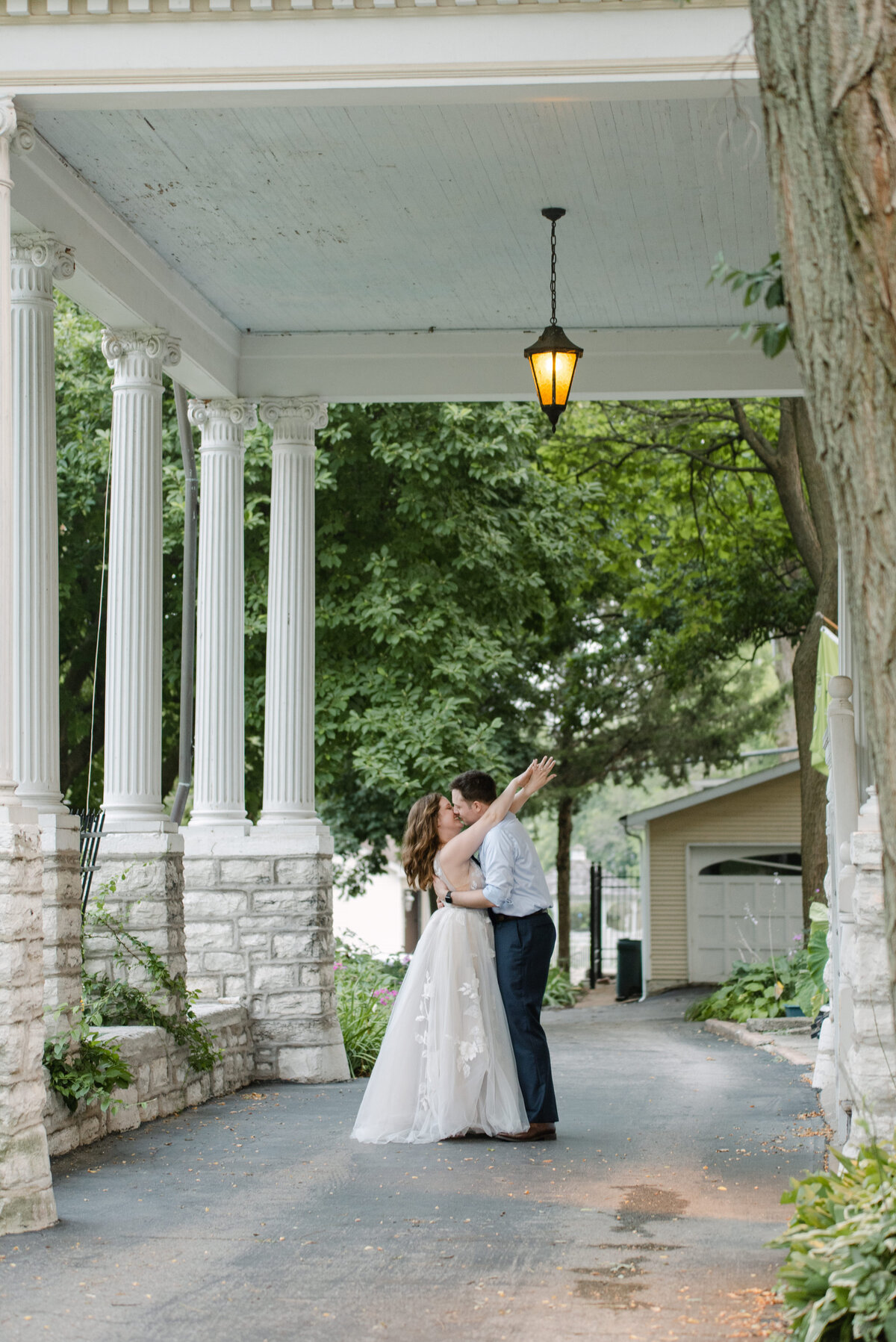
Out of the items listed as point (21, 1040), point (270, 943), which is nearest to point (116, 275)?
point (270, 943)

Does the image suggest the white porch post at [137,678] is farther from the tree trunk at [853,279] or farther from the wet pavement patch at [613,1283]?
the tree trunk at [853,279]

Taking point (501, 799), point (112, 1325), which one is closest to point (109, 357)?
point (501, 799)

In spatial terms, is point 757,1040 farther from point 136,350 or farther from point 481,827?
point 136,350

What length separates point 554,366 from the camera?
7.88 m

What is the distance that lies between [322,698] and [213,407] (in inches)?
211

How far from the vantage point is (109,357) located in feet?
28.7

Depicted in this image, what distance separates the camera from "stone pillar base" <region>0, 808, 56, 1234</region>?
532cm

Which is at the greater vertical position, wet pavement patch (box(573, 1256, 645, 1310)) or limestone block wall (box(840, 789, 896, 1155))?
limestone block wall (box(840, 789, 896, 1155))

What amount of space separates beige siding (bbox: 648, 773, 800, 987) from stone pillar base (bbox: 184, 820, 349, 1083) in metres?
14.4

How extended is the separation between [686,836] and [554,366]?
16.8 meters

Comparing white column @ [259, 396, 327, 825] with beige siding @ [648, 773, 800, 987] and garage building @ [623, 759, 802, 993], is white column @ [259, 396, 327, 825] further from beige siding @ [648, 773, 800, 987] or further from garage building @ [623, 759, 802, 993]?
beige siding @ [648, 773, 800, 987]

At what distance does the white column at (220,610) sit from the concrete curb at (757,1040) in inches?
176

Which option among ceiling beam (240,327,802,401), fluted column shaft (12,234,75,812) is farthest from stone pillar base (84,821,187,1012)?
ceiling beam (240,327,802,401)

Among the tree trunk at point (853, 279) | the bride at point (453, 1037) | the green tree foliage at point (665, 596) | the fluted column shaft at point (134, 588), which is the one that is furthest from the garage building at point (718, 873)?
the tree trunk at point (853, 279)
